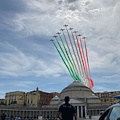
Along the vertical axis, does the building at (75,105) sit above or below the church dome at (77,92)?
below

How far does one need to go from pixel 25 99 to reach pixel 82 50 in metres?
65.3

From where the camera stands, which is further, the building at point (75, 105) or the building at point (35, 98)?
the building at point (35, 98)

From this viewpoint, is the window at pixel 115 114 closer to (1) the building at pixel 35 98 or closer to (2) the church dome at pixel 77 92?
(2) the church dome at pixel 77 92

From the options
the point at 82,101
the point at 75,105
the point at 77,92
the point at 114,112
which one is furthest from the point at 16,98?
the point at 114,112

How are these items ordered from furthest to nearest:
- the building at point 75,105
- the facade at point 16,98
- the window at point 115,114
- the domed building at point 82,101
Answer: the facade at point 16,98 → the building at point 75,105 → the domed building at point 82,101 → the window at point 115,114

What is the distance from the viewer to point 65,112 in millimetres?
7109

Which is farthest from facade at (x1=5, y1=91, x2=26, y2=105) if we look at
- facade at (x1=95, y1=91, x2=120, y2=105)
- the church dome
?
facade at (x1=95, y1=91, x2=120, y2=105)

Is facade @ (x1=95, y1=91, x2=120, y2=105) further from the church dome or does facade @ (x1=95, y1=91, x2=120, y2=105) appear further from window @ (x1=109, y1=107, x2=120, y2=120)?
window @ (x1=109, y1=107, x2=120, y2=120)

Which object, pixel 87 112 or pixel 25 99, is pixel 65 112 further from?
pixel 25 99

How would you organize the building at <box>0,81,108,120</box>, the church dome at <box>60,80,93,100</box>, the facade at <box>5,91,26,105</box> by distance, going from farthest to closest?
the facade at <box>5,91,26,105</box> → the church dome at <box>60,80,93,100</box> → the building at <box>0,81,108,120</box>

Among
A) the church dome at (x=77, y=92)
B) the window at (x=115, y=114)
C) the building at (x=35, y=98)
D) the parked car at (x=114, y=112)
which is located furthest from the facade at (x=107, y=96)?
the window at (x=115, y=114)

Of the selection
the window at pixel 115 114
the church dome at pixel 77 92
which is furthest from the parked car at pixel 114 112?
the church dome at pixel 77 92

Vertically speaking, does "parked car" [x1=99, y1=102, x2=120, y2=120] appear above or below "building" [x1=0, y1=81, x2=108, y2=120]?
above

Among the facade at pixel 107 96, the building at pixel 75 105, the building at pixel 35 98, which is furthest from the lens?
the building at pixel 35 98
